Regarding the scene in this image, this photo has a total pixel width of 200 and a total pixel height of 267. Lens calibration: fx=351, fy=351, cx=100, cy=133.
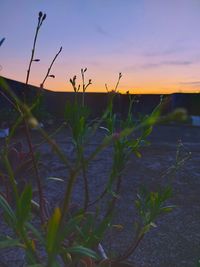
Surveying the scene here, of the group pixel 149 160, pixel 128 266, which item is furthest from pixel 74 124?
pixel 149 160

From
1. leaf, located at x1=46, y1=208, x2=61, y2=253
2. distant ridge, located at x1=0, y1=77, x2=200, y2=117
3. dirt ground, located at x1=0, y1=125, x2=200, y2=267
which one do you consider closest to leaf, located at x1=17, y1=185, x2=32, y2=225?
leaf, located at x1=46, y1=208, x2=61, y2=253

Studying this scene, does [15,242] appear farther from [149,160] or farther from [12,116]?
[12,116]

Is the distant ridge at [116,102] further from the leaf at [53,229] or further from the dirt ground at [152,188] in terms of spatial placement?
the leaf at [53,229]

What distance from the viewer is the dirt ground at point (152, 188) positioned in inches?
81.7

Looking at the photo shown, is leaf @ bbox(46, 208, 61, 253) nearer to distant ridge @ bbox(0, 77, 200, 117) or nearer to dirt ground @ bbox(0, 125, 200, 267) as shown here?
dirt ground @ bbox(0, 125, 200, 267)

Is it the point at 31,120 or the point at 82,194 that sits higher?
the point at 31,120

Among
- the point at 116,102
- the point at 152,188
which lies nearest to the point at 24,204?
the point at 152,188

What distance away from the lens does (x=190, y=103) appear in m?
13.3

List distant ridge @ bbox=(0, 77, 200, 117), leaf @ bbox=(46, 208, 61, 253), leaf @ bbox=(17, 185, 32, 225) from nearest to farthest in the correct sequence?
leaf @ bbox=(46, 208, 61, 253), leaf @ bbox=(17, 185, 32, 225), distant ridge @ bbox=(0, 77, 200, 117)

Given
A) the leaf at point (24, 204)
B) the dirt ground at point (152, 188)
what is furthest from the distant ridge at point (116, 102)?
→ the leaf at point (24, 204)

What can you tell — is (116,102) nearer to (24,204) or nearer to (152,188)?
(152,188)

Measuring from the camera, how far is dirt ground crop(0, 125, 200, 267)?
2076 mm

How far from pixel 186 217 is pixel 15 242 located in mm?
2140

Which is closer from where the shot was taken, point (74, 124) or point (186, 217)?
point (74, 124)
